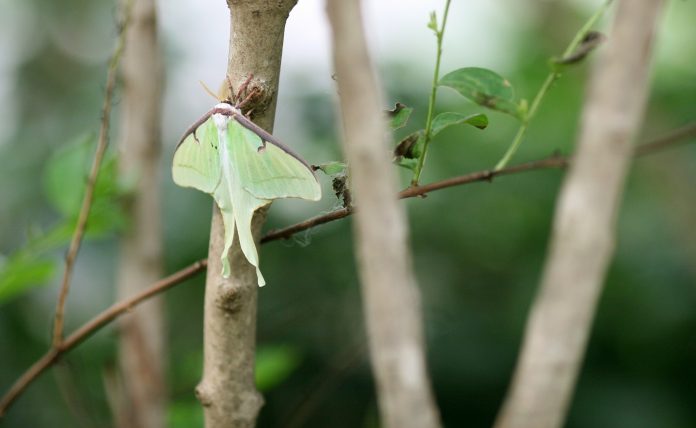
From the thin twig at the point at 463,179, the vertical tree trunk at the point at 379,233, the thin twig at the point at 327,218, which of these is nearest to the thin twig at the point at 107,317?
the thin twig at the point at 327,218

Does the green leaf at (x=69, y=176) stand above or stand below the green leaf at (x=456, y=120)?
below

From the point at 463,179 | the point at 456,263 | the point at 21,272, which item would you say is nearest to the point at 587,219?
the point at 463,179

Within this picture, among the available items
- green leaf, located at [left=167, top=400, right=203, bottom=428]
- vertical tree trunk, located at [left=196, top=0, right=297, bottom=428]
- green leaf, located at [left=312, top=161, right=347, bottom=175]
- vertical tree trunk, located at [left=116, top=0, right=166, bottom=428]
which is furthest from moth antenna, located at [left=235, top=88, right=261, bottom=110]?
vertical tree trunk, located at [left=116, top=0, right=166, bottom=428]

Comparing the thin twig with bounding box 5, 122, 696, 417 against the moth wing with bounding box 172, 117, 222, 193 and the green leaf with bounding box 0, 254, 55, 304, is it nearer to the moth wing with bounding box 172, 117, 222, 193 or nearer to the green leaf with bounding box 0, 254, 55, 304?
the moth wing with bounding box 172, 117, 222, 193

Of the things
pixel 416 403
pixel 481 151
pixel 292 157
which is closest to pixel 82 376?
pixel 481 151

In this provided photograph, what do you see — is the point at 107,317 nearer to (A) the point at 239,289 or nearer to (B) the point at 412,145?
(A) the point at 239,289

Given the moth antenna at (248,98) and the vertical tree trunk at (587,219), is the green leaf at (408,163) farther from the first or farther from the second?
the vertical tree trunk at (587,219)

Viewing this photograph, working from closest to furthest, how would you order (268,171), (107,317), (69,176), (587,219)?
1. (587,219)
2. (268,171)
3. (107,317)
4. (69,176)
